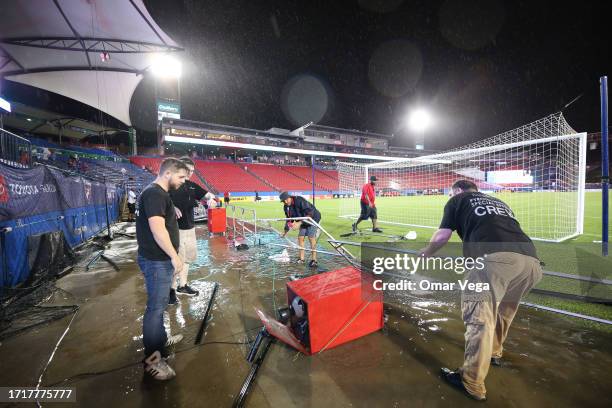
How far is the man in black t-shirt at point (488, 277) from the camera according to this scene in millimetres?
1945

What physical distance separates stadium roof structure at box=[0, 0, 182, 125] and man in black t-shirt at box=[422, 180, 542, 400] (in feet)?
56.1

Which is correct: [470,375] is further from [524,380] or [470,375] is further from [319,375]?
[319,375]

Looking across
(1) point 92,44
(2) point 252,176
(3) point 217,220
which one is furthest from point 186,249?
(2) point 252,176

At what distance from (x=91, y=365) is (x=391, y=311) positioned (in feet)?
11.4

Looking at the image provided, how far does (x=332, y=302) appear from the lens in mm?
2445

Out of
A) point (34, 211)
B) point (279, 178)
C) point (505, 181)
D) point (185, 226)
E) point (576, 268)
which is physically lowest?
point (576, 268)

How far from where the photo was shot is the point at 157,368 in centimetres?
226

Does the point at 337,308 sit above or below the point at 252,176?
below

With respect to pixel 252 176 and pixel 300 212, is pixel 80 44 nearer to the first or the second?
pixel 300 212

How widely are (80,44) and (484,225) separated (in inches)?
875

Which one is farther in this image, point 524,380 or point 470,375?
point 524,380

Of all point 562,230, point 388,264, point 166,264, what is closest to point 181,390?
point 166,264

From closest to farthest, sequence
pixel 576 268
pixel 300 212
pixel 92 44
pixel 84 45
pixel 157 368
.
→ pixel 157 368 < pixel 576 268 < pixel 300 212 < pixel 84 45 < pixel 92 44

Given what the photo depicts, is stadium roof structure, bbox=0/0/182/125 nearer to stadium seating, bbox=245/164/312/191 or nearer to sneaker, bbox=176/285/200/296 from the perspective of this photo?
sneaker, bbox=176/285/200/296
